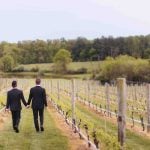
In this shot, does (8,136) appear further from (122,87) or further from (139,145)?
(122,87)

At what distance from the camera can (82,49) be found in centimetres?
16050

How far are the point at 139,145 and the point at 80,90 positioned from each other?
49.5 metres

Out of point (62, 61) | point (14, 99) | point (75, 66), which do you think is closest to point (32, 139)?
point (14, 99)

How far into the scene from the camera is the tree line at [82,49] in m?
153

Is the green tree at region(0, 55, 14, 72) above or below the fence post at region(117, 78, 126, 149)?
below

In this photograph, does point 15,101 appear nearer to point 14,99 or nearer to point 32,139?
point 14,99

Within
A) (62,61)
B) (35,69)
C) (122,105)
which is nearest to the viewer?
(122,105)

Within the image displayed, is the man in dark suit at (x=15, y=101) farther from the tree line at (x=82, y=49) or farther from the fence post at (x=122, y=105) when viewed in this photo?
the tree line at (x=82, y=49)

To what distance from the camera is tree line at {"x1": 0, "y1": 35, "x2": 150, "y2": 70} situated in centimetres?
15255

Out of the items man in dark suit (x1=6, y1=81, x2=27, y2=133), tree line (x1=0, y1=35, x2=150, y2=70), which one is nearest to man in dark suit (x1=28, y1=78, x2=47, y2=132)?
man in dark suit (x1=6, y1=81, x2=27, y2=133)

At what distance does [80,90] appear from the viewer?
6712 centimetres

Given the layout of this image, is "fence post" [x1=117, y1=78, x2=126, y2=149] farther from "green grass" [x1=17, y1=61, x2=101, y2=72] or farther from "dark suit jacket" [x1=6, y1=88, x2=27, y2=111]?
"green grass" [x1=17, y1=61, x2=101, y2=72]

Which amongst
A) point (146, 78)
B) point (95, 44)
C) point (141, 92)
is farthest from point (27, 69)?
point (141, 92)

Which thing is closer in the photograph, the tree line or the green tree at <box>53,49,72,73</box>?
the green tree at <box>53,49,72,73</box>
